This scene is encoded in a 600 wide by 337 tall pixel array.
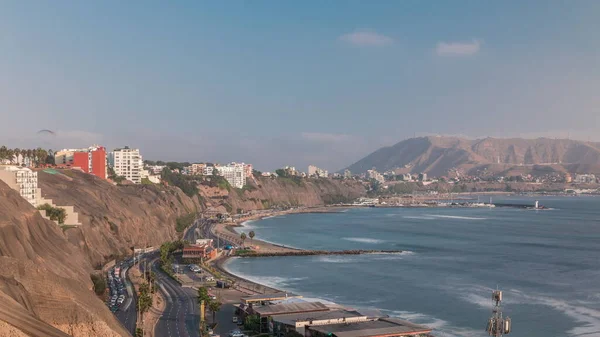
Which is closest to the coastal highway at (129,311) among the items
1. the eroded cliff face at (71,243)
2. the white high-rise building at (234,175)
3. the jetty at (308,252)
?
the eroded cliff face at (71,243)

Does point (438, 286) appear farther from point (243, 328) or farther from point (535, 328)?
point (243, 328)

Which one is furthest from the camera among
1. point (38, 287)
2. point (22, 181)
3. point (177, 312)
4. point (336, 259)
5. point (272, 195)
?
point (272, 195)

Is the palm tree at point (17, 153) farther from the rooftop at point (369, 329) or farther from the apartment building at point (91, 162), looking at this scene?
the rooftop at point (369, 329)

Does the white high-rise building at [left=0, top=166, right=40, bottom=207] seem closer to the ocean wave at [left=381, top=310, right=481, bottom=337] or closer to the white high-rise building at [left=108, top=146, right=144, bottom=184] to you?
the ocean wave at [left=381, top=310, right=481, bottom=337]

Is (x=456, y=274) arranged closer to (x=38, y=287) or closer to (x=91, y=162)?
(x=38, y=287)

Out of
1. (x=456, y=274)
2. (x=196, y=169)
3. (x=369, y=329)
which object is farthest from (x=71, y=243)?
(x=196, y=169)
